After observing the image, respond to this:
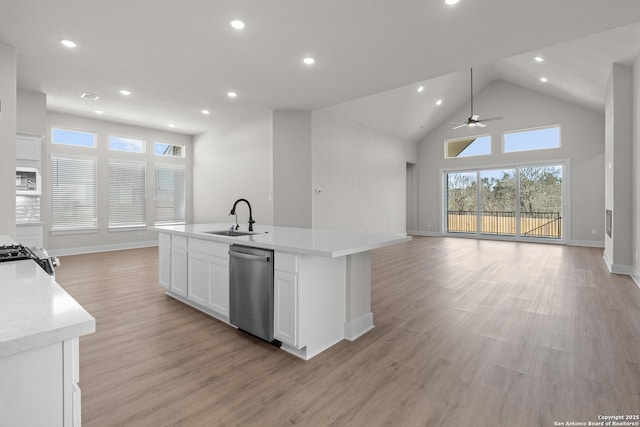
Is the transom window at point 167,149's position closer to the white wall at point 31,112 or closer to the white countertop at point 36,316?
the white wall at point 31,112

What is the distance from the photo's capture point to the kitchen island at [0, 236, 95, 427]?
0.72m

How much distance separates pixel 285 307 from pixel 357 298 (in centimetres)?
72

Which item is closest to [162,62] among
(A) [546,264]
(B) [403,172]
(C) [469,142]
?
(A) [546,264]

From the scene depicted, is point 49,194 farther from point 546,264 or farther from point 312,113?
point 546,264

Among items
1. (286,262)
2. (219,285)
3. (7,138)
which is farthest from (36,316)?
(7,138)

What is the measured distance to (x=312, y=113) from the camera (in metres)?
6.70

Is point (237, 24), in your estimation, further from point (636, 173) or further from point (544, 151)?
point (544, 151)

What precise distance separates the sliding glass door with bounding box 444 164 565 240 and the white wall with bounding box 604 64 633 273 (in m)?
3.70

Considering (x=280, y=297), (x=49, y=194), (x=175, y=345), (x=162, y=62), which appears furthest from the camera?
(x=49, y=194)

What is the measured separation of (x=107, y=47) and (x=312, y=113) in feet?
12.3

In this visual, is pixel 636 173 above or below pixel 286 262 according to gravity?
above

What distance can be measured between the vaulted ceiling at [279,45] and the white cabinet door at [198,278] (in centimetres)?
245

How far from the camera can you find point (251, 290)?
103 inches

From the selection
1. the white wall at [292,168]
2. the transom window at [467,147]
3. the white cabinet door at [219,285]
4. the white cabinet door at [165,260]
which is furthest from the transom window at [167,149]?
the transom window at [467,147]
